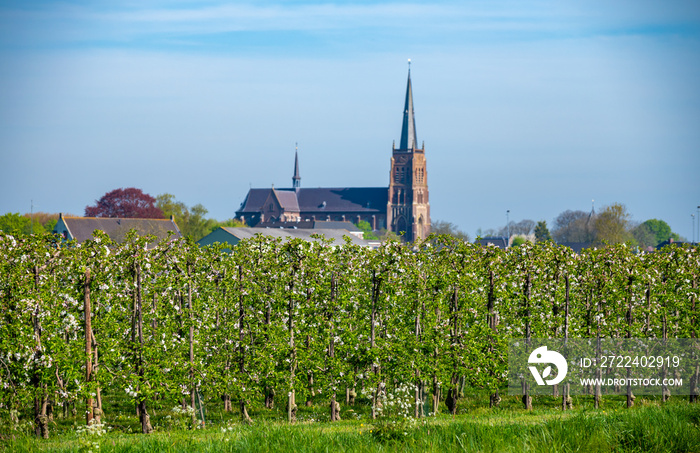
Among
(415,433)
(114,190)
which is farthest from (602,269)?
(114,190)

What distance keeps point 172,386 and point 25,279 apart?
4.92m

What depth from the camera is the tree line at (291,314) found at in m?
19.6

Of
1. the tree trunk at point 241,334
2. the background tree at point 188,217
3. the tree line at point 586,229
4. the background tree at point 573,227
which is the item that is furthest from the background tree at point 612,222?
the tree trunk at point 241,334

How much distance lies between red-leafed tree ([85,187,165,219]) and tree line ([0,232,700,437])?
122 meters

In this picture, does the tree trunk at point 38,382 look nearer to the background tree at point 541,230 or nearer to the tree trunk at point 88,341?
the tree trunk at point 88,341

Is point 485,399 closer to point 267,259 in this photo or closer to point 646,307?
point 646,307

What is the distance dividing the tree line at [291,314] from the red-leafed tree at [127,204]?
122485mm

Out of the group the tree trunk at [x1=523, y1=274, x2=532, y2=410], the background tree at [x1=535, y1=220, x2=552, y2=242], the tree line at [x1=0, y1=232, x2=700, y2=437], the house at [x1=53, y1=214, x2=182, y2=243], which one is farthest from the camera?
the background tree at [x1=535, y1=220, x2=552, y2=242]

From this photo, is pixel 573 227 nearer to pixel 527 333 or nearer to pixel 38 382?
pixel 527 333

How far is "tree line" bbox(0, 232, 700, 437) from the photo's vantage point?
64.2ft

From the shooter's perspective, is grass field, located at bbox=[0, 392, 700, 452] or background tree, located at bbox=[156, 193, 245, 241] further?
Result: background tree, located at bbox=[156, 193, 245, 241]

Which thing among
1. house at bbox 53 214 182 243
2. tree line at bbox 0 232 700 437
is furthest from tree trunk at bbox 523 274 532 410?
house at bbox 53 214 182 243

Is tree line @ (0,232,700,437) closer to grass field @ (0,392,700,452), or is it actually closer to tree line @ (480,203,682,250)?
grass field @ (0,392,700,452)

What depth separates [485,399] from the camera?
24922mm
